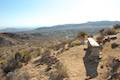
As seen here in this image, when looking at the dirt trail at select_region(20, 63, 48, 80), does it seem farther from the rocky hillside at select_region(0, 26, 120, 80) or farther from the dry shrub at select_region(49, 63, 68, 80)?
the dry shrub at select_region(49, 63, 68, 80)

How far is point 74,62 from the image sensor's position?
16594 mm

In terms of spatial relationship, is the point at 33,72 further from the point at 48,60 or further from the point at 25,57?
A: the point at 25,57

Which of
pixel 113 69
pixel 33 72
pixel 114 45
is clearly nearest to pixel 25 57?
pixel 33 72

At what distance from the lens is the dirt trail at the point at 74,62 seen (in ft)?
44.9

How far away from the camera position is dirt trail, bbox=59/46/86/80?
539 inches

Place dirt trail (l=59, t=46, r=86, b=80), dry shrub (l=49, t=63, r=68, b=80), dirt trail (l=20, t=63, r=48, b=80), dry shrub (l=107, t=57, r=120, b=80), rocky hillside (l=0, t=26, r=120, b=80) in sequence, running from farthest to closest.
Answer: dirt trail (l=20, t=63, r=48, b=80), dirt trail (l=59, t=46, r=86, b=80), dry shrub (l=49, t=63, r=68, b=80), rocky hillside (l=0, t=26, r=120, b=80), dry shrub (l=107, t=57, r=120, b=80)

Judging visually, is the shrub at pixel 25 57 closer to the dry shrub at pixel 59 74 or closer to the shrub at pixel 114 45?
the dry shrub at pixel 59 74

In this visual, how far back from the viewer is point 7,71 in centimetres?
1872

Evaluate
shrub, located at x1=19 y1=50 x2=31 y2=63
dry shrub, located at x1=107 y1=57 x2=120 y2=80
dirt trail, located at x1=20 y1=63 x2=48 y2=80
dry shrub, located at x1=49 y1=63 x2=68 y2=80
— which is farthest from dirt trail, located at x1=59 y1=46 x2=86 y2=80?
shrub, located at x1=19 y1=50 x2=31 y2=63

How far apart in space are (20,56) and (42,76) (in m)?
6.42

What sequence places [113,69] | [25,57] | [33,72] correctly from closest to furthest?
[113,69] < [33,72] < [25,57]

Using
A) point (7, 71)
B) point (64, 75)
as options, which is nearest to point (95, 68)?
point (64, 75)

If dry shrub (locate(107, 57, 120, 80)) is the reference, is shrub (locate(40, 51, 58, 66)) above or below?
below

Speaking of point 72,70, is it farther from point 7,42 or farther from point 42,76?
point 7,42
